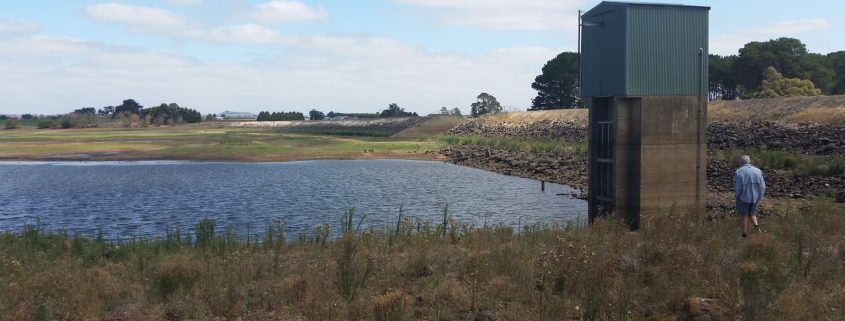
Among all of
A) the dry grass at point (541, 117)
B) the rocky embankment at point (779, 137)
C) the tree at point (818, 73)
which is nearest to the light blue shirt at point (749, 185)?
the rocky embankment at point (779, 137)

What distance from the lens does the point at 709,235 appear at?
16016 millimetres

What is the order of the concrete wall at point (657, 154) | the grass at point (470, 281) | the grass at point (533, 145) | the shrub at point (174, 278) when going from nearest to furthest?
the grass at point (470, 281) < the shrub at point (174, 278) < the concrete wall at point (657, 154) < the grass at point (533, 145)

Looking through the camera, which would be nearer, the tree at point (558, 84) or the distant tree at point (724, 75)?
the distant tree at point (724, 75)

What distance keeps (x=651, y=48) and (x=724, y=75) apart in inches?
3334

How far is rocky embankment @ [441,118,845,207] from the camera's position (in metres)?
31.6

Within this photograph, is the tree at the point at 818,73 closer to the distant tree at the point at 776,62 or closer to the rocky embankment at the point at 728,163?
the distant tree at the point at 776,62

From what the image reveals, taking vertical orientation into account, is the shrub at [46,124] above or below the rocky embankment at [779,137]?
above

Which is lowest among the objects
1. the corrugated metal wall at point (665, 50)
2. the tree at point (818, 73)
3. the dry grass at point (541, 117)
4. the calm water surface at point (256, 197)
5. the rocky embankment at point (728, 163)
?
→ the calm water surface at point (256, 197)

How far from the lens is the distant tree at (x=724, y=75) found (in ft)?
317

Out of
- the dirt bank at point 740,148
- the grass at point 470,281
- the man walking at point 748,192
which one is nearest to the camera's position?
the grass at point 470,281

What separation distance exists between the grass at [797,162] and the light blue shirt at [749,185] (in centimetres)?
1860

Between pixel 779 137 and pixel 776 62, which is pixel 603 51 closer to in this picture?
pixel 779 137

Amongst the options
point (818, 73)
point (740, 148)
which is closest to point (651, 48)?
point (740, 148)

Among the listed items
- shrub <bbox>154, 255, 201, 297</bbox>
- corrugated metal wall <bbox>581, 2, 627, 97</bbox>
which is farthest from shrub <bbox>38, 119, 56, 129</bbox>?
shrub <bbox>154, 255, 201, 297</bbox>
